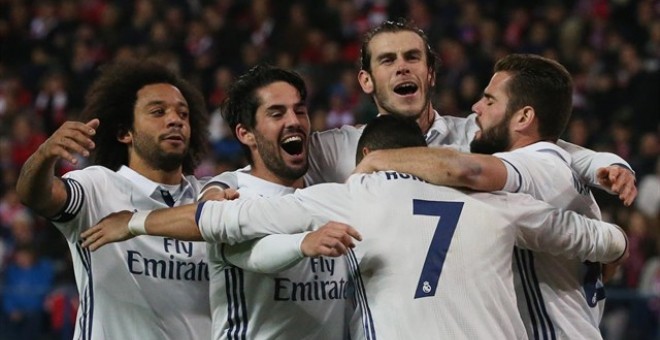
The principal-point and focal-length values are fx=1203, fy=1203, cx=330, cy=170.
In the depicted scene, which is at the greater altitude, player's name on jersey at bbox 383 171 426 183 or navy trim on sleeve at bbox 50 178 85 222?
navy trim on sleeve at bbox 50 178 85 222

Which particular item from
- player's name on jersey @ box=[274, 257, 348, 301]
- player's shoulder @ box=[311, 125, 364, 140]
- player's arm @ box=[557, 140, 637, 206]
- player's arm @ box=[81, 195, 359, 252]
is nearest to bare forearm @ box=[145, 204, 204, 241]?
player's arm @ box=[81, 195, 359, 252]

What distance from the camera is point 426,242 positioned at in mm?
4590

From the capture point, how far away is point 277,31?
15.9 m

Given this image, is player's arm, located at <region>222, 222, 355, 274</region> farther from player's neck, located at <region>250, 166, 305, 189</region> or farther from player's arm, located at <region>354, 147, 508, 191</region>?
player's neck, located at <region>250, 166, 305, 189</region>

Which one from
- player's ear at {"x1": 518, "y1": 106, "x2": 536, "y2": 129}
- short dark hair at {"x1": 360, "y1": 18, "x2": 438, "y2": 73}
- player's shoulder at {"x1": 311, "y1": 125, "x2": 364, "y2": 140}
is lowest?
player's ear at {"x1": 518, "y1": 106, "x2": 536, "y2": 129}

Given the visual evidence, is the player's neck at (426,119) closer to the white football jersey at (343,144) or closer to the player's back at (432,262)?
the white football jersey at (343,144)

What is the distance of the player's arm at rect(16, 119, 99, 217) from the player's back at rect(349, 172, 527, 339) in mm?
1213

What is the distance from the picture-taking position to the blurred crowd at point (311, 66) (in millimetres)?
11156

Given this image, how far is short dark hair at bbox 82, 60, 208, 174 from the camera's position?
6.29 meters

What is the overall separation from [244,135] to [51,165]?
3.18 feet

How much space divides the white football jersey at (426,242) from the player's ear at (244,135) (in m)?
0.97

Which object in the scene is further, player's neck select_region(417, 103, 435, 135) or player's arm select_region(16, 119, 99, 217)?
player's neck select_region(417, 103, 435, 135)

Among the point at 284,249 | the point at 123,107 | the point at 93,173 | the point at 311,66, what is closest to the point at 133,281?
the point at 93,173

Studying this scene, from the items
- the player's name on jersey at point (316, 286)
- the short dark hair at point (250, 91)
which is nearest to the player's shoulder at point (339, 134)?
the short dark hair at point (250, 91)
